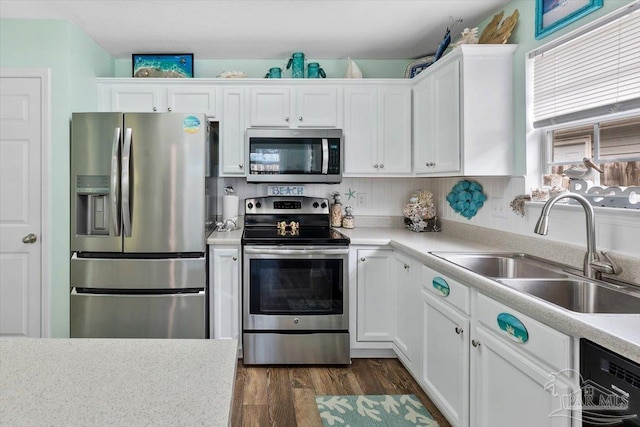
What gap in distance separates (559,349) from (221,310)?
2.14 meters

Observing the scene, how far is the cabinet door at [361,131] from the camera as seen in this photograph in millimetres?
3115

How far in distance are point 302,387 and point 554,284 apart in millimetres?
1609

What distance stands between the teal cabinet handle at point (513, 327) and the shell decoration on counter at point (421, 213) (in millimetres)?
1710

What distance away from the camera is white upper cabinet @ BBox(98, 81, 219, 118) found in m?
3.03

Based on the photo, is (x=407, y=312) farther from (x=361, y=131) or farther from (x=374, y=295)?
(x=361, y=131)

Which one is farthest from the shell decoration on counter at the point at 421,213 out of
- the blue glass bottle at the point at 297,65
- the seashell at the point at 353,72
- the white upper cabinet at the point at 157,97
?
the white upper cabinet at the point at 157,97

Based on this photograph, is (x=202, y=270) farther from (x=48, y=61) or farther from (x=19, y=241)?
(x=48, y=61)

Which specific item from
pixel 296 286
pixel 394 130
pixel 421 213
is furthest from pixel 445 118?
pixel 296 286

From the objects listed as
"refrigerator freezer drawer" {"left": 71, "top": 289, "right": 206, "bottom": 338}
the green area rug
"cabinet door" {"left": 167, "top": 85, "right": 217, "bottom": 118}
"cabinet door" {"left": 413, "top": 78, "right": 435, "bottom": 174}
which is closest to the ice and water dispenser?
"refrigerator freezer drawer" {"left": 71, "top": 289, "right": 206, "bottom": 338}

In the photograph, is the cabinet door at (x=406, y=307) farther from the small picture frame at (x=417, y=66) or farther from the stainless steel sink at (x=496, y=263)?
A: the small picture frame at (x=417, y=66)

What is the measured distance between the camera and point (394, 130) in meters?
3.13

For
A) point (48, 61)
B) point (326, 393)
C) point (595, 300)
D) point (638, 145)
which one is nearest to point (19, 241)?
point (48, 61)

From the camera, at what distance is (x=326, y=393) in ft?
7.83

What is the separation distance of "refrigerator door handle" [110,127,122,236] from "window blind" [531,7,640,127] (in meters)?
2.61
